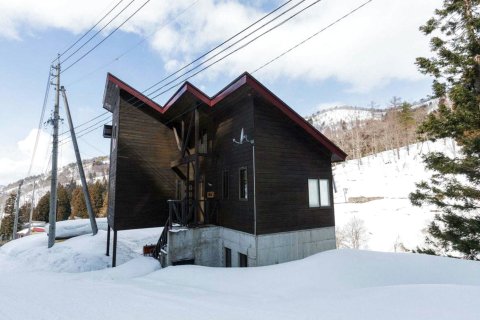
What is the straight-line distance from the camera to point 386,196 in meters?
38.6

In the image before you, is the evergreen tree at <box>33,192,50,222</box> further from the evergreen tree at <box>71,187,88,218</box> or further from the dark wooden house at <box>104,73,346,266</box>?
the dark wooden house at <box>104,73,346,266</box>

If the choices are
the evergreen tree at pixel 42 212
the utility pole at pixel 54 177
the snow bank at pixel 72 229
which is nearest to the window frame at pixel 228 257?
the utility pole at pixel 54 177

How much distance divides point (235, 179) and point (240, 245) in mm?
2734

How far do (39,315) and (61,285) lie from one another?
2694mm

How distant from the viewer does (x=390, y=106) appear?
64312 millimetres

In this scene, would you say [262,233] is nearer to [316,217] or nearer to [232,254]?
[232,254]

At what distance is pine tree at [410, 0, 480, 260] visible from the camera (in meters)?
9.69

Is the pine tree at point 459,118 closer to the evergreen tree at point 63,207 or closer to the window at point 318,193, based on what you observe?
the window at point 318,193

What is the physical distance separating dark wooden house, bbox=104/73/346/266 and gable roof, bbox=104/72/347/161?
0.04 meters

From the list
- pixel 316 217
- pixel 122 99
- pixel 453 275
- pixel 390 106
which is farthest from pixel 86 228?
pixel 390 106

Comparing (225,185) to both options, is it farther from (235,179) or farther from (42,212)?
(42,212)

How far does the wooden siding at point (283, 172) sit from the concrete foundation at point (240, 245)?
413mm

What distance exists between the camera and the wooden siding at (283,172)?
962 cm

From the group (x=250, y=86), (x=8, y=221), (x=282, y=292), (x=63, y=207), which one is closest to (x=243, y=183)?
(x=250, y=86)
